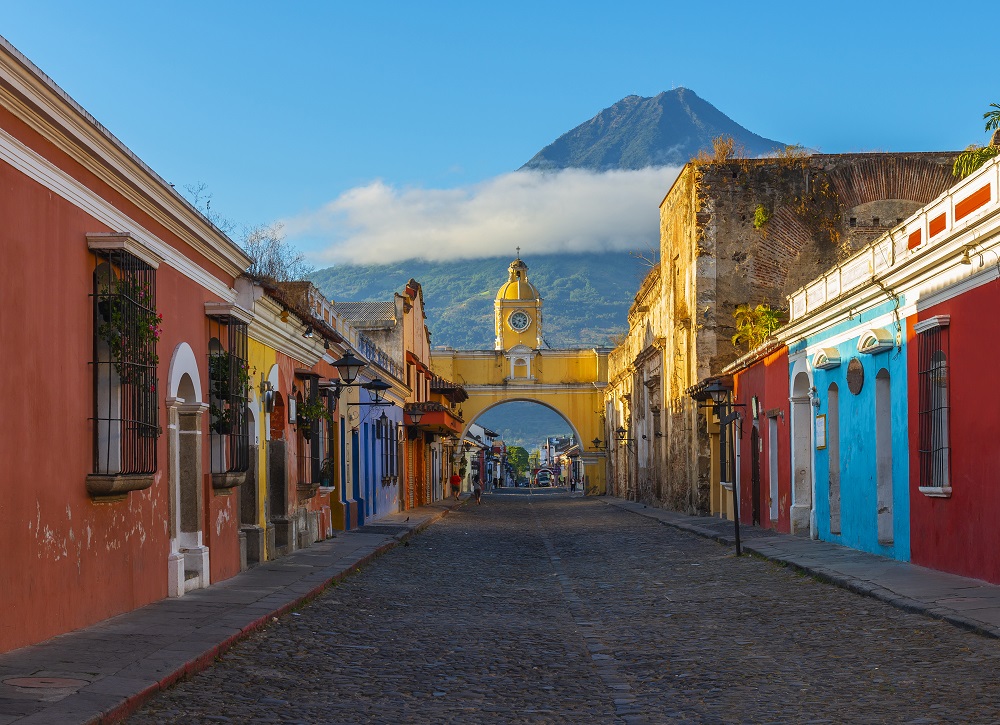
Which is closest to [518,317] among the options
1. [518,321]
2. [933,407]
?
[518,321]

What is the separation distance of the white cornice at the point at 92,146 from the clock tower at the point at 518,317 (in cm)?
5348

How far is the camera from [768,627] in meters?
8.93

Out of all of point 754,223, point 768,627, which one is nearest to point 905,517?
point 768,627

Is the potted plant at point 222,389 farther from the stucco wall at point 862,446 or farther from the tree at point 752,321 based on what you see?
the tree at point 752,321

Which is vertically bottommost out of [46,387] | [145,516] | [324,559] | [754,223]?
[324,559]

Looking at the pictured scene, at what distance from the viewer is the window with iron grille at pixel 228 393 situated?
1216 cm

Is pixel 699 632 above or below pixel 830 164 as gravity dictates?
below

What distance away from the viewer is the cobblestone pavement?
600cm

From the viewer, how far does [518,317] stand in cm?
6669

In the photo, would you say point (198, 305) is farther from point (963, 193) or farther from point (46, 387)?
point (963, 193)

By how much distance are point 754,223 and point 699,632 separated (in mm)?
18577

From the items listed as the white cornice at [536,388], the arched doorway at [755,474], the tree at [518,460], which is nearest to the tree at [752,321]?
the arched doorway at [755,474]

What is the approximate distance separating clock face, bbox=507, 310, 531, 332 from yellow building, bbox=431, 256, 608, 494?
5.41 metres

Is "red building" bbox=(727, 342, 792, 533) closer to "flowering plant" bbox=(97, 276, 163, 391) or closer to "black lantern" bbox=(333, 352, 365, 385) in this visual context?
"black lantern" bbox=(333, 352, 365, 385)
